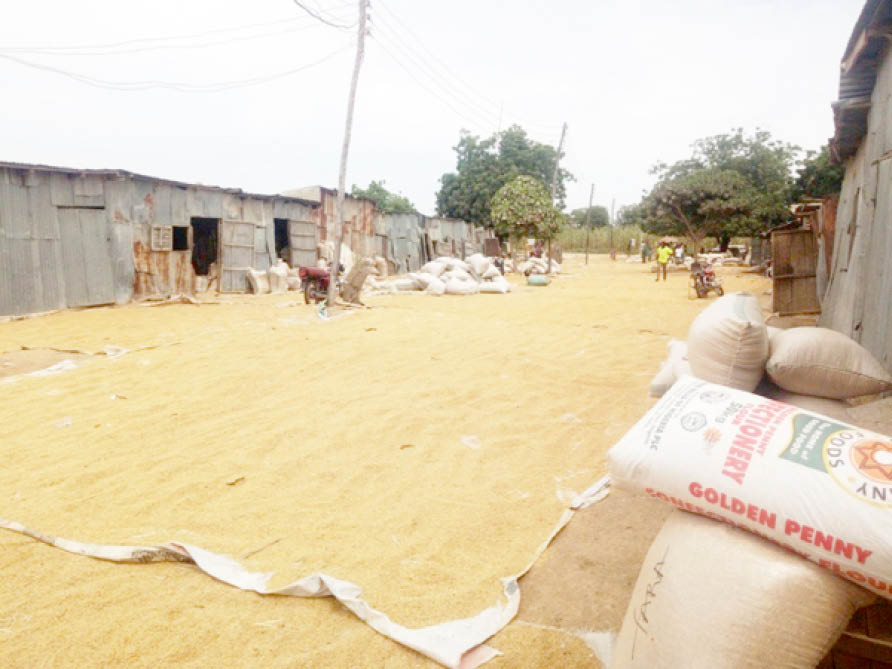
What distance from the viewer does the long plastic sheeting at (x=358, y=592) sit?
1912 mm

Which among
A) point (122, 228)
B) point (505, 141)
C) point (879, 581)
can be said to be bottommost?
point (879, 581)

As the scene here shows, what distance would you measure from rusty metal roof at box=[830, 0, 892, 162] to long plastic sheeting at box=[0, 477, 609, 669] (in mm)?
4350

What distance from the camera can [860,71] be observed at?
562 cm

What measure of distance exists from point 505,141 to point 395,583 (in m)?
38.2

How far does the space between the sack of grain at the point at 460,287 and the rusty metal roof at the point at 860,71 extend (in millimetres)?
8116

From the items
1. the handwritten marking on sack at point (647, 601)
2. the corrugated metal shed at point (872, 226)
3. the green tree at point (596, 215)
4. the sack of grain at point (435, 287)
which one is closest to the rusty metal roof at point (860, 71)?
the corrugated metal shed at point (872, 226)

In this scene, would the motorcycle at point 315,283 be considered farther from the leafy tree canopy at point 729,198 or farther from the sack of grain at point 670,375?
the leafy tree canopy at point 729,198

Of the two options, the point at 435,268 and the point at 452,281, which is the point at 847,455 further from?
the point at 435,268

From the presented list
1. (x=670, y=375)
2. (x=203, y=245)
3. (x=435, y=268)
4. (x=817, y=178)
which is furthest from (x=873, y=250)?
(x=817, y=178)

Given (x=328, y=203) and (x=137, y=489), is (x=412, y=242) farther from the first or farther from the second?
(x=137, y=489)

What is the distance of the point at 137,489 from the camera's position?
3.12 m

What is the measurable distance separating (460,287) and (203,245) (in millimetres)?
7747

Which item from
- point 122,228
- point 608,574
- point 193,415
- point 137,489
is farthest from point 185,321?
point 608,574

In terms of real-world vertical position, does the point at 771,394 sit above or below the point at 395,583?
above
